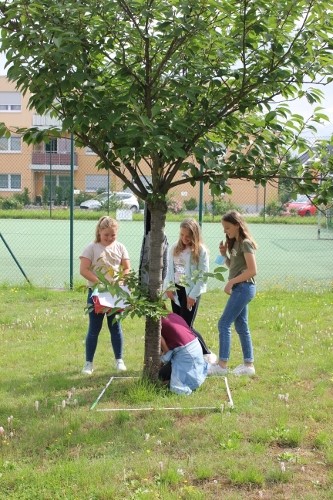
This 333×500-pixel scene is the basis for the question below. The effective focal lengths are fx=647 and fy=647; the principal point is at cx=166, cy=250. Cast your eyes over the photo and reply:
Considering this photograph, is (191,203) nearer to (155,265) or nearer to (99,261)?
(99,261)

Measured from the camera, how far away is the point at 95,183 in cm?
1780

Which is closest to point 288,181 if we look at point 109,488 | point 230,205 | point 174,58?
point 174,58

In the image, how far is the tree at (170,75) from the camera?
14.3 feet

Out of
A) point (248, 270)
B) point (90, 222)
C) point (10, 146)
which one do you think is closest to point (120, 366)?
point (248, 270)

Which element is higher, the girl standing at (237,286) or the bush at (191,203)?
the bush at (191,203)

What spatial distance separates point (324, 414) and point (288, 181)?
6.29 ft

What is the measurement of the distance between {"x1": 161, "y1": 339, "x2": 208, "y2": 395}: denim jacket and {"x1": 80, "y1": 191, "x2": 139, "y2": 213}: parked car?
8769 mm

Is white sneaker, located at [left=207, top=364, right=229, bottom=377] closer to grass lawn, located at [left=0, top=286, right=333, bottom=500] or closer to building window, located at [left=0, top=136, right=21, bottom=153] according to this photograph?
grass lawn, located at [left=0, top=286, right=333, bottom=500]

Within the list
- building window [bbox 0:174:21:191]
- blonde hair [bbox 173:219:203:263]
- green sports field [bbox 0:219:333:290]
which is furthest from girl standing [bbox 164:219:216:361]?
building window [bbox 0:174:21:191]

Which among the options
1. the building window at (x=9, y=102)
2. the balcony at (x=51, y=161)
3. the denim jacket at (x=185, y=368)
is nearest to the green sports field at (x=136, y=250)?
the balcony at (x=51, y=161)

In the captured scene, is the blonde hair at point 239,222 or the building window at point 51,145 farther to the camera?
the blonde hair at point 239,222

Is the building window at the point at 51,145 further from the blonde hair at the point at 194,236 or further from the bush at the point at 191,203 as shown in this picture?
the bush at the point at 191,203

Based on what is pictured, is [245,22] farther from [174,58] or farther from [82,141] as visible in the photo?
[82,141]

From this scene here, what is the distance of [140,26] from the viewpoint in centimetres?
458
